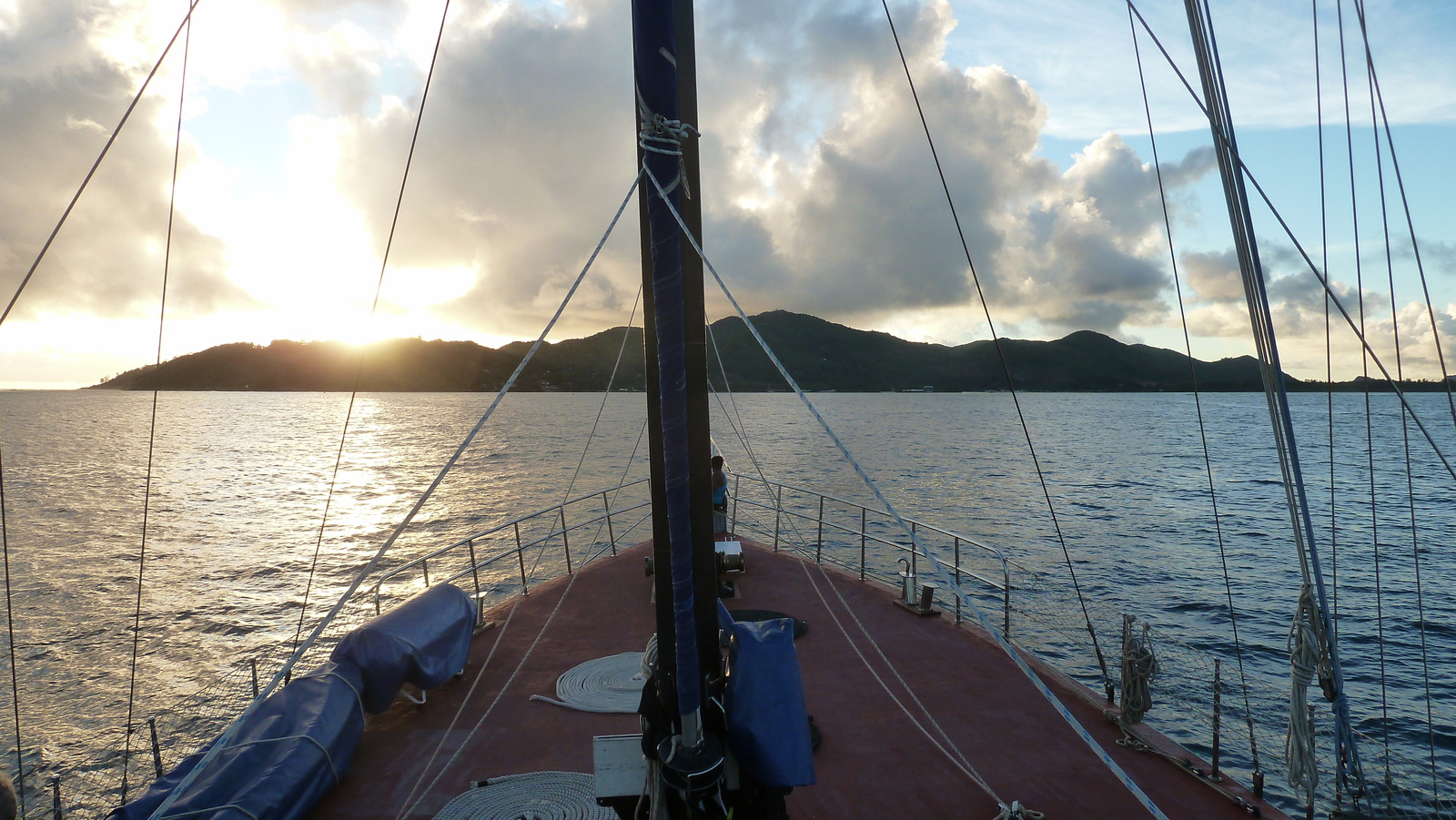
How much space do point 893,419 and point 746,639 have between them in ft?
370

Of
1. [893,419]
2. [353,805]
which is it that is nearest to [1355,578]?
[353,805]

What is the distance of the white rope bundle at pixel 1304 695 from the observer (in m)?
4.86

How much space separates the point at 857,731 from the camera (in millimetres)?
6504

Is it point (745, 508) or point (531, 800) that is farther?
point (745, 508)

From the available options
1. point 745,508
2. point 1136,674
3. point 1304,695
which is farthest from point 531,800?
point 745,508

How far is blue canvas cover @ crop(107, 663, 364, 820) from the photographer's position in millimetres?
4672

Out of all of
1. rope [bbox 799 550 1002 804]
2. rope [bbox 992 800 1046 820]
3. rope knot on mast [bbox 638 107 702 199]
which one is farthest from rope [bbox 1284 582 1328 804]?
rope knot on mast [bbox 638 107 702 199]

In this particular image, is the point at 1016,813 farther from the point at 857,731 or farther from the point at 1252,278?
the point at 1252,278

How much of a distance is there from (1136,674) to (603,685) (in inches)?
204

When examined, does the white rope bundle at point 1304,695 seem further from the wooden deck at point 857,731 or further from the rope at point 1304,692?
the wooden deck at point 857,731

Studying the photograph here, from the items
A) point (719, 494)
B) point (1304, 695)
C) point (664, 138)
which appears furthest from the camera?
point (719, 494)

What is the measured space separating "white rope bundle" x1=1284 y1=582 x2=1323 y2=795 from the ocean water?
380 millimetres

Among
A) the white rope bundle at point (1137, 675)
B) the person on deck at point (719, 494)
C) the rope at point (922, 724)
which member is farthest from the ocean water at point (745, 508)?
the rope at point (922, 724)

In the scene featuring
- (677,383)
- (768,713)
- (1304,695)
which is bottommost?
(1304,695)
